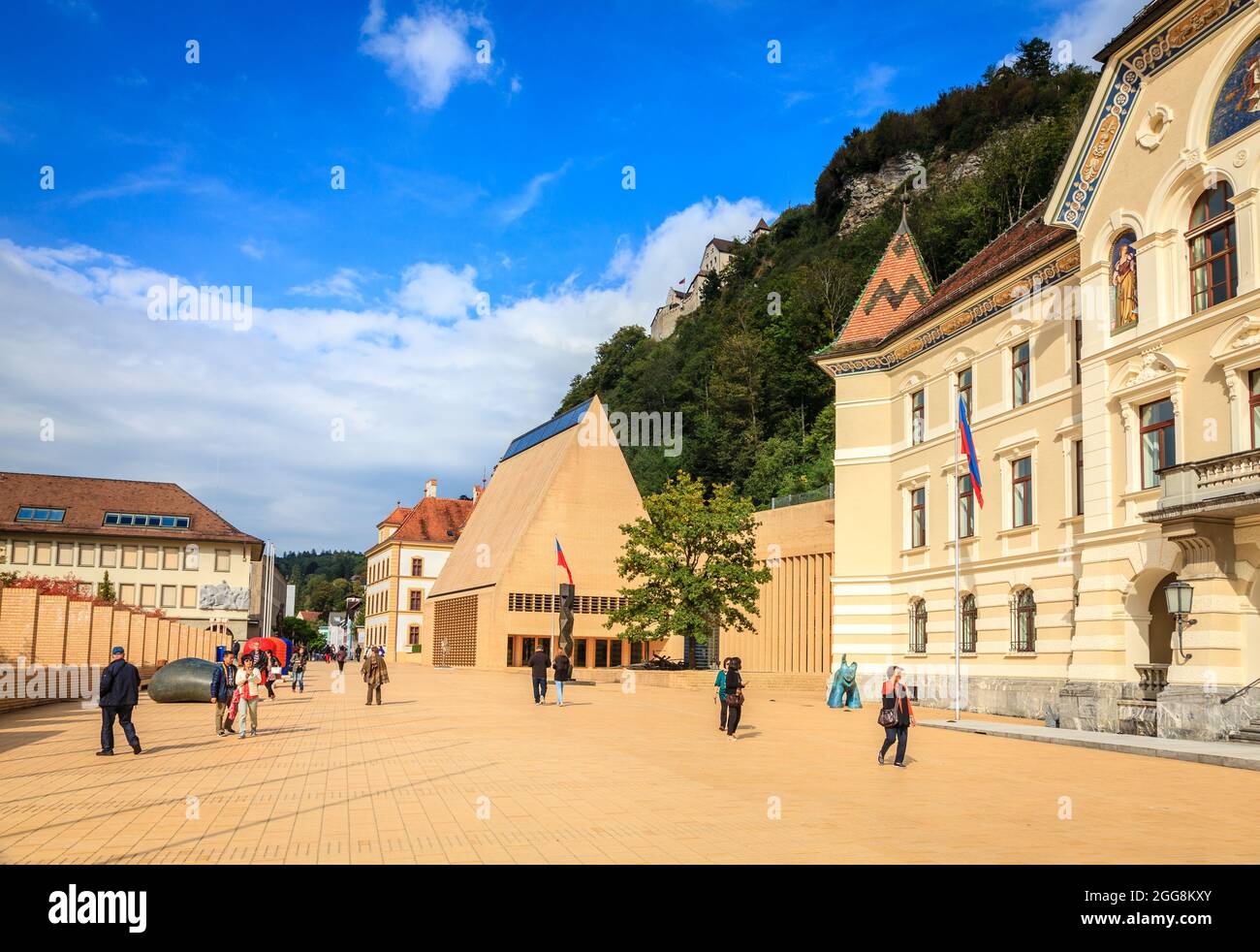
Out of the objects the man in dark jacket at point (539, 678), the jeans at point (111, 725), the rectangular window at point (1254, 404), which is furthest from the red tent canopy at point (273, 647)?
the rectangular window at point (1254, 404)

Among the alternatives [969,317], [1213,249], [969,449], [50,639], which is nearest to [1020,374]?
[969,317]

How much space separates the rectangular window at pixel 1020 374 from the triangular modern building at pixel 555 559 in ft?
99.8

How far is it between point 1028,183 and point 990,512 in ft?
128

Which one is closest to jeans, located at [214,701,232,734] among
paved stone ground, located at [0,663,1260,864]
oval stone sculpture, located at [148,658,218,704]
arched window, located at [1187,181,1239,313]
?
paved stone ground, located at [0,663,1260,864]

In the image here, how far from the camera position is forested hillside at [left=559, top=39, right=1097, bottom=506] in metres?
65.1

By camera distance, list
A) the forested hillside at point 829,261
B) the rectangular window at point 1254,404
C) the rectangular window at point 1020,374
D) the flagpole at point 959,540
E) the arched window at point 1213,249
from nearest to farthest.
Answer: the rectangular window at point 1254,404
the arched window at point 1213,249
the flagpole at point 959,540
the rectangular window at point 1020,374
the forested hillside at point 829,261

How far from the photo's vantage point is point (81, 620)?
93.6 feet

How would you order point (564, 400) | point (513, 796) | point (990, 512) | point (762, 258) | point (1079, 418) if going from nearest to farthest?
point (513, 796)
point (1079, 418)
point (990, 512)
point (762, 258)
point (564, 400)

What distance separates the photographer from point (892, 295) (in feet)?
129

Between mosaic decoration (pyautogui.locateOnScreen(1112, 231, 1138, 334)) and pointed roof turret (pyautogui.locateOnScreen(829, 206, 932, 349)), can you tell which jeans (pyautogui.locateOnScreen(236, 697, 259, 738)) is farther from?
pointed roof turret (pyautogui.locateOnScreen(829, 206, 932, 349))

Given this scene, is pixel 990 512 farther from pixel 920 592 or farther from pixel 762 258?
pixel 762 258

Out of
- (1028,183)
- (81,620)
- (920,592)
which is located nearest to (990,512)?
(920,592)

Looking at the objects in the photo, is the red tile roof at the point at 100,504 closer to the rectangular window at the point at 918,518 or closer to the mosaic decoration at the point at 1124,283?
the rectangular window at the point at 918,518

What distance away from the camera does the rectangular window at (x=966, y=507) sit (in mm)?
31812
